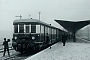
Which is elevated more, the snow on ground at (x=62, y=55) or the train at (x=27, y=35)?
the train at (x=27, y=35)

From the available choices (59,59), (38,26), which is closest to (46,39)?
(38,26)

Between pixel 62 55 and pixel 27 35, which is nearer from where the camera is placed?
pixel 62 55

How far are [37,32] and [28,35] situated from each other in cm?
87

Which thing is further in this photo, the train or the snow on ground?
the train

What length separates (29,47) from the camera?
1527cm

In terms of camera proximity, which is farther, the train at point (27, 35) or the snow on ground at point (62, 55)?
the train at point (27, 35)

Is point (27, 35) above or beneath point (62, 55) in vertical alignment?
above

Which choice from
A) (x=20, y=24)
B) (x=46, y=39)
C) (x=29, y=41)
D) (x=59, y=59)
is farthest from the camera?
(x=46, y=39)

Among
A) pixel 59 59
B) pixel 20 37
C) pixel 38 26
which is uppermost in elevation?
pixel 38 26

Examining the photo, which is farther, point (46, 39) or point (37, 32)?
point (46, 39)

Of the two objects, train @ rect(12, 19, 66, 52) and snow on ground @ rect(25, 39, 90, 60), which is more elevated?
train @ rect(12, 19, 66, 52)

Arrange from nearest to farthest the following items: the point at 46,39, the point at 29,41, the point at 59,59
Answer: the point at 59,59, the point at 29,41, the point at 46,39

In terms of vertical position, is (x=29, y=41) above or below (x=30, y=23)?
below

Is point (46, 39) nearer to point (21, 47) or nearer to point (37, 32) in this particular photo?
point (37, 32)
